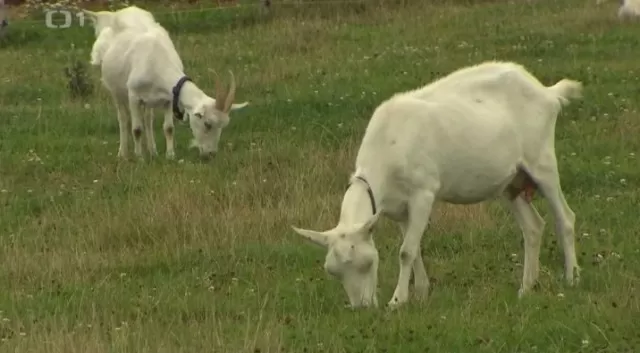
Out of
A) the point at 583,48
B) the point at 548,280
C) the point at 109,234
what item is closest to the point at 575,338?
the point at 548,280

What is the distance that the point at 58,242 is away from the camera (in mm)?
8500

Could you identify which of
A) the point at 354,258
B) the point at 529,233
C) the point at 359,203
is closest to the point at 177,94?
the point at 529,233

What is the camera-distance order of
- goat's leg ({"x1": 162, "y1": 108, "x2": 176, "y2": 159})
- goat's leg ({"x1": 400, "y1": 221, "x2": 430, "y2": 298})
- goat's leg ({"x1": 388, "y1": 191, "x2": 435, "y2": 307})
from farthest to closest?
goat's leg ({"x1": 162, "y1": 108, "x2": 176, "y2": 159}), goat's leg ({"x1": 400, "y1": 221, "x2": 430, "y2": 298}), goat's leg ({"x1": 388, "y1": 191, "x2": 435, "y2": 307})

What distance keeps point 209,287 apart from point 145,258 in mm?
944

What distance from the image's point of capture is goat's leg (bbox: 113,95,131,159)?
12.2 metres

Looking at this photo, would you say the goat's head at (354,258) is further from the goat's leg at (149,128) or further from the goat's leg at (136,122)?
the goat's leg at (149,128)

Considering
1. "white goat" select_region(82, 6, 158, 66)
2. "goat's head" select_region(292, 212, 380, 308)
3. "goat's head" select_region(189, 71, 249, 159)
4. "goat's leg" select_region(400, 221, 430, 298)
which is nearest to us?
"goat's head" select_region(292, 212, 380, 308)

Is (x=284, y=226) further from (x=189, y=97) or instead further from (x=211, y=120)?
(x=189, y=97)

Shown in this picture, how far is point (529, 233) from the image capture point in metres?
7.55

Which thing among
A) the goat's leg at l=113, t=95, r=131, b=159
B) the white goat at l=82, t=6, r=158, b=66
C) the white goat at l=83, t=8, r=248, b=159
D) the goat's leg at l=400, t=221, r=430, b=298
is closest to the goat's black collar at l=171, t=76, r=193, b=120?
the white goat at l=83, t=8, r=248, b=159

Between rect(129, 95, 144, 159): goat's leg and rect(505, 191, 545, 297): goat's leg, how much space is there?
214 inches

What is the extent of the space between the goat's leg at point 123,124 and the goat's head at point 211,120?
2.32 ft

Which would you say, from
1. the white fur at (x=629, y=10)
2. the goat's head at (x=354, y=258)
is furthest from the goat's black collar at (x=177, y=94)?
the white fur at (x=629, y=10)

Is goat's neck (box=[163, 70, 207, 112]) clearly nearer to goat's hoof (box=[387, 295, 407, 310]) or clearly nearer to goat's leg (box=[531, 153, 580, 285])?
goat's leg (box=[531, 153, 580, 285])
